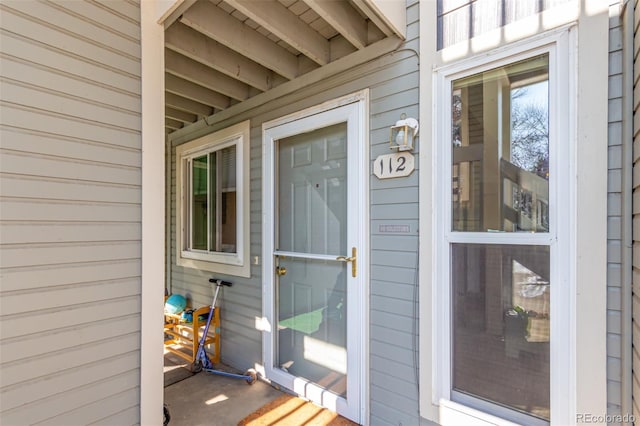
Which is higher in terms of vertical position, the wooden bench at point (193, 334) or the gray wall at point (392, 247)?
the gray wall at point (392, 247)

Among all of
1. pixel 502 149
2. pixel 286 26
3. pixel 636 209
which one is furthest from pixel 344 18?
pixel 636 209

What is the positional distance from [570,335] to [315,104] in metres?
2.07

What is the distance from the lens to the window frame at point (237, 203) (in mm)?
2998

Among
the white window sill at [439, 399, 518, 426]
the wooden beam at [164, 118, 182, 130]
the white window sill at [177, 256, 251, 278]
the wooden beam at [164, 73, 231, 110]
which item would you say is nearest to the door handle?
the white window sill at [439, 399, 518, 426]

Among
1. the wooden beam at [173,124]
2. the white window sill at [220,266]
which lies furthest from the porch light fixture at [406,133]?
the wooden beam at [173,124]

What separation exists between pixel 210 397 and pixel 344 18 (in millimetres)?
2911

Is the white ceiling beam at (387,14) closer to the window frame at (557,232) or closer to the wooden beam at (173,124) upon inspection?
the window frame at (557,232)

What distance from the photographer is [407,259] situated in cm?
195

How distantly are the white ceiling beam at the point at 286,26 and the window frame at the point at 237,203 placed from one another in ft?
3.44

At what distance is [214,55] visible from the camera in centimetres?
231

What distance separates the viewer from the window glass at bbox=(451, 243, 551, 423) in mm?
1549

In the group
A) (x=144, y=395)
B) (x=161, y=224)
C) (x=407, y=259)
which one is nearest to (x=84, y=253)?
(x=161, y=224)

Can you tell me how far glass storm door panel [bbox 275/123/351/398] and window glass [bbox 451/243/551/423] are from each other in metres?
0.80

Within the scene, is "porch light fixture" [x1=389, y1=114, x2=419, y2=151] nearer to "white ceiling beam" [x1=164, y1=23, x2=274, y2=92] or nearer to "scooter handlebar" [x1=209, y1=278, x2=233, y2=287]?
"white ceiling beam" [x1=164, y1=23, x2=274, y2=92]
